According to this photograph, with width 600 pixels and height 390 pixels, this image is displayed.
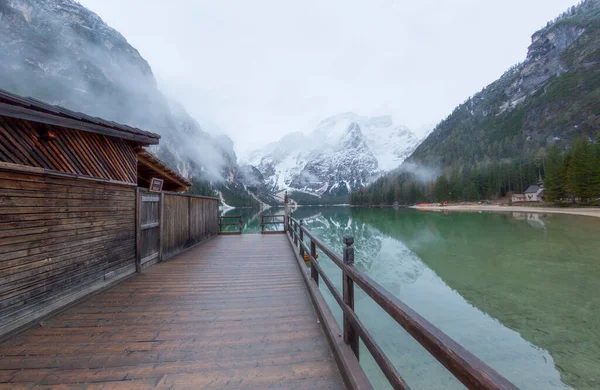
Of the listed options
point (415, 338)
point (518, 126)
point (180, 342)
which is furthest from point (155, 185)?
point (518, 126)

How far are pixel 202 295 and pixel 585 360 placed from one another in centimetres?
764

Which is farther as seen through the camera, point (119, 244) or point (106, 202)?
point (119, 244)

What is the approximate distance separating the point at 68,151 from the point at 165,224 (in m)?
3.31

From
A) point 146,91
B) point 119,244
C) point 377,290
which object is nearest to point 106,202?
point 119,244

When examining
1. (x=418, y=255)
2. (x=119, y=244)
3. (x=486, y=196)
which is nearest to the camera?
(x=119, y=244)

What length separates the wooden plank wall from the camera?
7.46m

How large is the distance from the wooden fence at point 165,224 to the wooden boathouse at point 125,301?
0.10 metres

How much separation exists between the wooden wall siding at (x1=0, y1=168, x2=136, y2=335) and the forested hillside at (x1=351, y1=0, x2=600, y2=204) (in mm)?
75717

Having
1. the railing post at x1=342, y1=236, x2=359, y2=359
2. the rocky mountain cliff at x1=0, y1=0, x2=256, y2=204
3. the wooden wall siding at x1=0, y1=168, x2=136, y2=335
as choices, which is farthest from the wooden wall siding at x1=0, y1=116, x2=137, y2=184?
the rocky mountain cliff at x1=0, y1=0, x2=256, y2=204

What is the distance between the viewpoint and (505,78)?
14062 centimetres

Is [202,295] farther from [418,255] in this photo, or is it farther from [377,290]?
[418,255]

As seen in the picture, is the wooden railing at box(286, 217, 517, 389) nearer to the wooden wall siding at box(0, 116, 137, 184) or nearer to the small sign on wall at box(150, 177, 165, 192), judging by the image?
the wooden wall siding at box(0, 116, 137, 184)

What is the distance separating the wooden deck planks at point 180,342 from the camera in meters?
2.46

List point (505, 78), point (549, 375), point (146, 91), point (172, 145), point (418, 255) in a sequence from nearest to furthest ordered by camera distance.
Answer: point (549, 375) < point (418, 255) < point (172, 145) < point (146, 91) < point (505, 78)
